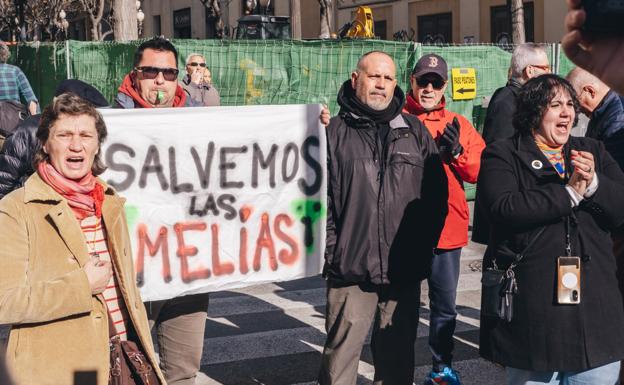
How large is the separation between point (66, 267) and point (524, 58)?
3.62 meters

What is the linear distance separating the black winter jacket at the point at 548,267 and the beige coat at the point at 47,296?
162 centimetres

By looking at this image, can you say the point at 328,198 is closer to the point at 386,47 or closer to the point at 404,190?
the point at 404,190

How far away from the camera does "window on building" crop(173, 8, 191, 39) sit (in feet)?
150

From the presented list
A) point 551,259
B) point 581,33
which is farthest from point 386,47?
point 581,33

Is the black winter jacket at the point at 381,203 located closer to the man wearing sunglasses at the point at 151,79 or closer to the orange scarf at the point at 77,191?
the man wearing sunglasses at the point at 151,79

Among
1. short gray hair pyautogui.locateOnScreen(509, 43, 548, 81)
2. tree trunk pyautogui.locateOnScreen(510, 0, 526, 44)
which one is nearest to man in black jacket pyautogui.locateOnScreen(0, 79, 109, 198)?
short gray hair pyautogui.locateOnScreen(509, 43, 548, 81)

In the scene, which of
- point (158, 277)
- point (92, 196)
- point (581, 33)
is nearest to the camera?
point (581, 33)

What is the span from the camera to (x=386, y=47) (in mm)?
12367

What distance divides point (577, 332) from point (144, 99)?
230 centimetres

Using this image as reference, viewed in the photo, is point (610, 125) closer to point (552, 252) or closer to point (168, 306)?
point (552, 252)

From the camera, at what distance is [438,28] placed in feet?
107

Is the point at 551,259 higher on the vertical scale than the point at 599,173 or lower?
lower

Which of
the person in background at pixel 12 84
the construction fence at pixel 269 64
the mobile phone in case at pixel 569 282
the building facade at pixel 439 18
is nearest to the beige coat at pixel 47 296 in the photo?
the mobile phone in case at pixel 569 282

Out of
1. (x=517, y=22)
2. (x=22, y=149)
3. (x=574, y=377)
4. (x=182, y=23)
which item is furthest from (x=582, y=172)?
(x=182, y=23)
